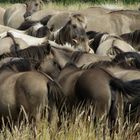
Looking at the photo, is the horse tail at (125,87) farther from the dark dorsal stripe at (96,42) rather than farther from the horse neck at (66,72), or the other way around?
the dark dorsal stripe at (96,42)

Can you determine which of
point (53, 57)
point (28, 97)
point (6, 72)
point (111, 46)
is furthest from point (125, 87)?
point (111, 46)

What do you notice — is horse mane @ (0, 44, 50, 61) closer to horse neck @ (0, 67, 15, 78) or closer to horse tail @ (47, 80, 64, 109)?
horse neck @ (0, 67, 15, 78)

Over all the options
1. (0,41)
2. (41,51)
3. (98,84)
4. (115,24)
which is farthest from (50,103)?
(115,24)

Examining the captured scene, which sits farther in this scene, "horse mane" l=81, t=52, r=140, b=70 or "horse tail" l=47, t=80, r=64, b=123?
"horse mane" l=81, t=52, r=140, b=70

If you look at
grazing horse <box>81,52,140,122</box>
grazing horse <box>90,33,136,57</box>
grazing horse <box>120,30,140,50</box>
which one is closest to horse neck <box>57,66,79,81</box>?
grazing horse <box>81,52,140,122</box>

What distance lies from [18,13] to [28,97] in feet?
46.8

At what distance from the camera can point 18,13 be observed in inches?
827

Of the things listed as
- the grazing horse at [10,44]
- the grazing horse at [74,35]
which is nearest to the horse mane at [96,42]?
the grazing horse at [74,35]

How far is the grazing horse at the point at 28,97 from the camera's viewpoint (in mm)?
6988

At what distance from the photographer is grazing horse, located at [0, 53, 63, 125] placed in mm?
6988

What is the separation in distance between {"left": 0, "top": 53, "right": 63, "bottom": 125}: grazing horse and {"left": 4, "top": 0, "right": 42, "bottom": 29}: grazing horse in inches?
504

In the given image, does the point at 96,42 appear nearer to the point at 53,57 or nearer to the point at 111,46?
the point at 111,46

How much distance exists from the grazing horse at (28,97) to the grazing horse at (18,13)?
42.0ft

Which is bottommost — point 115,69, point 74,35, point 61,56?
point 74,35
